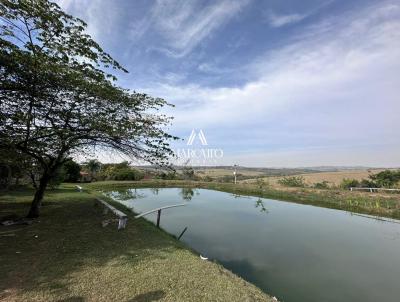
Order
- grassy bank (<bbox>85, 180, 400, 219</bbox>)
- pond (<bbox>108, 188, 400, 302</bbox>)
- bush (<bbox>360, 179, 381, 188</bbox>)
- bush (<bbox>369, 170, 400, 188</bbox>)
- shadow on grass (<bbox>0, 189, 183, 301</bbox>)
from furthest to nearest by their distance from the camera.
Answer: bush (<bbox>360, 179, 381, 188</bbox>) → bush (<bbox>369, 170, 400, 188</bbox>) → grassy bank (<bbox>85, 180, 400, 219</bbox>) → pond (<bbox>108, 188, 400, 302</bbox>) → shadow on grass (<bbox>0, 189, 183, 301</bbox>)

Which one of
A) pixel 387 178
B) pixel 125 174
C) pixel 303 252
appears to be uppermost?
pixel 125 174

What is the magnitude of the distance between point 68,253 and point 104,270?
1.15 meters

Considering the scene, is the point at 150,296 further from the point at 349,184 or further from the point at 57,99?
the point at 349,184

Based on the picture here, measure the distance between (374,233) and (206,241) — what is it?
668cm

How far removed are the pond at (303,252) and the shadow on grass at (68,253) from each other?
83.4 inches

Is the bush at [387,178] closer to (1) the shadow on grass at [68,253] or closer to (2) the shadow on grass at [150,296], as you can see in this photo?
(1) the shadow on grass at [68,253]

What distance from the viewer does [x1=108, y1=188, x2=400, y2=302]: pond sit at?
5.10m

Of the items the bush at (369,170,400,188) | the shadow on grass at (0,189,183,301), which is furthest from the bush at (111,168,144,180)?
the bush at (369,170,400,188)

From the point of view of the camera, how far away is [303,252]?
23.7ft

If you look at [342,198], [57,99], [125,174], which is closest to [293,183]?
[342,198]

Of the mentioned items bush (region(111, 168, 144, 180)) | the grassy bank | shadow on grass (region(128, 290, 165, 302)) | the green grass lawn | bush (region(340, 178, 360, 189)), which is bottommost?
shadow on grass (region(128, 290, 165, 302))

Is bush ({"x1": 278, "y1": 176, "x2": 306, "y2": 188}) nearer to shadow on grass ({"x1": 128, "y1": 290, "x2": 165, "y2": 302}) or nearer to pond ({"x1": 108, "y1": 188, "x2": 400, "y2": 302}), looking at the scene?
pond ({"x1": 108, "y1": 188, "x2": 400, "y2": 302})

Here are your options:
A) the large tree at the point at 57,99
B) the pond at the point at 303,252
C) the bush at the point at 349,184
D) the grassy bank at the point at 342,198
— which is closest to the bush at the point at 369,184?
the bush at the point at 349,184

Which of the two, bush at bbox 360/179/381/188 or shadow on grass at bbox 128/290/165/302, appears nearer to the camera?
shadow on grass at bbox 128/290/165/302
